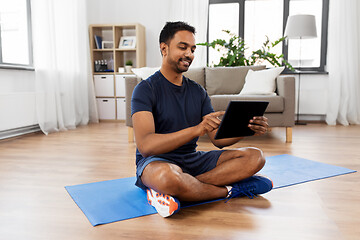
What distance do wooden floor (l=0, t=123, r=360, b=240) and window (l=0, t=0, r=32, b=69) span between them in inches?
55.9

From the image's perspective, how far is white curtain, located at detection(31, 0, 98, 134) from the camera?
363 cm

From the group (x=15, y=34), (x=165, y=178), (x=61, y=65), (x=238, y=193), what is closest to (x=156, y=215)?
(x=165, y=178)

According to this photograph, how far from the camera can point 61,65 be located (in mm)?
3949

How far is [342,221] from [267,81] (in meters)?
2.24

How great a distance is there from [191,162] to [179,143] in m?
0.25

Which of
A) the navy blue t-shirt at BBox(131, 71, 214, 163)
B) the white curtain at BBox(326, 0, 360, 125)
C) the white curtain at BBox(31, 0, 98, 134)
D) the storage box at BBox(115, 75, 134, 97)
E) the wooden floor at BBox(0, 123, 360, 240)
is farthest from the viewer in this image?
the storage box at BBox(115, 75, 134, 97)

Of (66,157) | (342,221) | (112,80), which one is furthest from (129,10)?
(342,221)

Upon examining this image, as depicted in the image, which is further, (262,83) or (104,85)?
(104,85)

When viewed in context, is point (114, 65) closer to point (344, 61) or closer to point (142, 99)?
point (344, 61)

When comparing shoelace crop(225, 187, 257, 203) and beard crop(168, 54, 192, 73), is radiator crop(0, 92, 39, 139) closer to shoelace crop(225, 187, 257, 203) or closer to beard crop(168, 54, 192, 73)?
beard crop(168, 54, 192, 73)

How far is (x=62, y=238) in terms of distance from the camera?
3.75 ft

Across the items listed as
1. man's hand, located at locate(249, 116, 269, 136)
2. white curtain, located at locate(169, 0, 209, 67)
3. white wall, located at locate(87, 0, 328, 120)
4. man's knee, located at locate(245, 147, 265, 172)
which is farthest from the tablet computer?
white wall, located at locate(87, 0, 328, 120)

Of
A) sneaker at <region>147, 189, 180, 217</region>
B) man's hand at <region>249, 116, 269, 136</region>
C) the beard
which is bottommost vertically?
sneaker at <region>147, 189, 180, 217</region>

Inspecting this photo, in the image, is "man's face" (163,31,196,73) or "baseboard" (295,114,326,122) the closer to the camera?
"man's face" (163,31,196,73)
